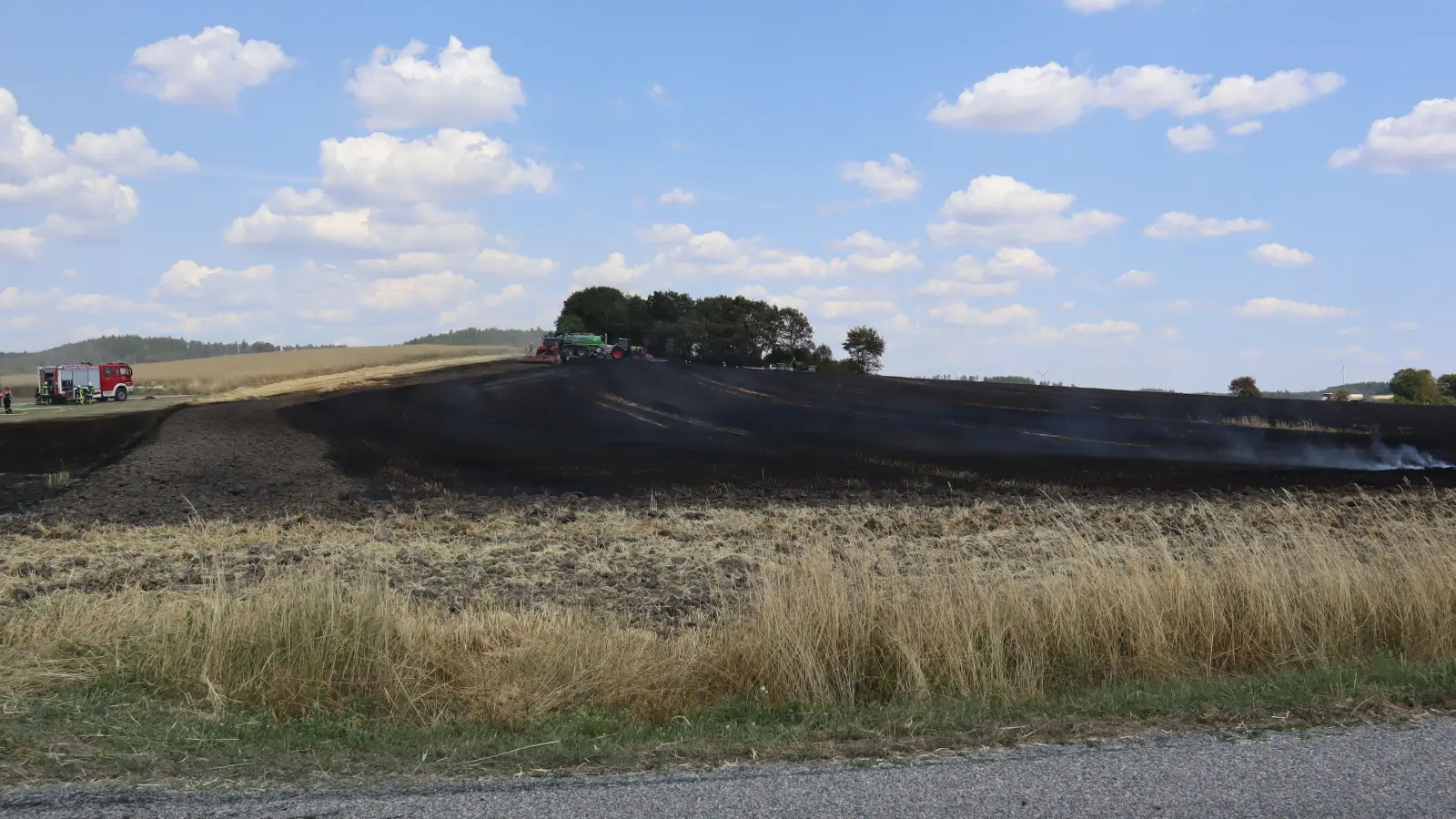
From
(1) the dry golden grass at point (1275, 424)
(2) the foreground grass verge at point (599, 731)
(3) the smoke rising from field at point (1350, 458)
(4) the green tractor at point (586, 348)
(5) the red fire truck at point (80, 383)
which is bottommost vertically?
(2) the foreground grass verge at point (599, 731)

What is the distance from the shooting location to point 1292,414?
33969 mm

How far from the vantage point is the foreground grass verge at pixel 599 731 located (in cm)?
562

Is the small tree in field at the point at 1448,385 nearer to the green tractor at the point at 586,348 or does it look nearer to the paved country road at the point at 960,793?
the green tractor at the point at 586,348

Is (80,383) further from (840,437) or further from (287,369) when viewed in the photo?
(840,437)

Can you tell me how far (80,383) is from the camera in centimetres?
4231

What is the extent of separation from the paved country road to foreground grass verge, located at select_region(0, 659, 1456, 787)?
0.90 ft

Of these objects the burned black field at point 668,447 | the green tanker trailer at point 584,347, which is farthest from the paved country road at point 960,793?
the green tanker trailer at point 584,347

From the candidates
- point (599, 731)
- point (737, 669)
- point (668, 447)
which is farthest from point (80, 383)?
point (599, 731)

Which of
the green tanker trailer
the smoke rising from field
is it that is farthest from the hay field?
the smoke rising from field

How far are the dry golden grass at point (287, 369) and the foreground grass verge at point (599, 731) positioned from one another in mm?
32393

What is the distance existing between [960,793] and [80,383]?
45.9 m

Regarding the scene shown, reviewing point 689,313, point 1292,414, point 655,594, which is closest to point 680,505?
point 655,594

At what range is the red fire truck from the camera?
138 ft

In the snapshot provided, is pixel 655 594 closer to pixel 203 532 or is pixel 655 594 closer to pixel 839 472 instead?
pixel 203 532
